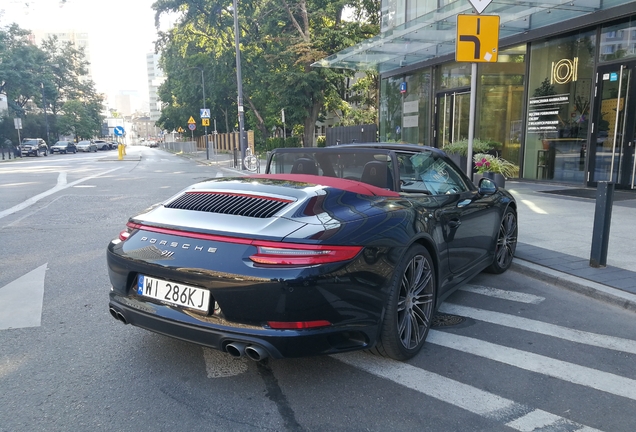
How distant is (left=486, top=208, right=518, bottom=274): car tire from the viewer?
5167 millimetres

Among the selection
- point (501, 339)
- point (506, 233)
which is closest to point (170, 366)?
point (501, 339)

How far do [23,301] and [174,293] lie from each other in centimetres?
248

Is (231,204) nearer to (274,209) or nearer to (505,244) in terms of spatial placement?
(274,209)

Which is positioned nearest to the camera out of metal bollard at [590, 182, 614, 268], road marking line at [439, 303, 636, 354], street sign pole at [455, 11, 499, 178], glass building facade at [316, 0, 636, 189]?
road marking line at [439, 303, 636, 354]

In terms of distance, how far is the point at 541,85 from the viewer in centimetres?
1296

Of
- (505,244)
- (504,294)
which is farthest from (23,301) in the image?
(505,244)

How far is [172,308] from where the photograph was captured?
273 centimetres

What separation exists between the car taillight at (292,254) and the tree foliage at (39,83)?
59.4m

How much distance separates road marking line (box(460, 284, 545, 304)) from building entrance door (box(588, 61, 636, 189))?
8.01m

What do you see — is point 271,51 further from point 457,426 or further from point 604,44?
point 457,426

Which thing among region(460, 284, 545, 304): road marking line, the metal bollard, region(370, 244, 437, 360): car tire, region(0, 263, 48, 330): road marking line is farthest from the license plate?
the metal bollard

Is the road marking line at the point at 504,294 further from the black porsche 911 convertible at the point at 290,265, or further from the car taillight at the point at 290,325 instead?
the car taillight at the point at 290,325

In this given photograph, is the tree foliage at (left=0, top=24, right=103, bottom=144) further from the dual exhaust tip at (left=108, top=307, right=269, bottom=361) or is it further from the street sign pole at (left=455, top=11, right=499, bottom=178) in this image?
the dual exhaust tip at (left=108, top=307, right=269, bottom=361)

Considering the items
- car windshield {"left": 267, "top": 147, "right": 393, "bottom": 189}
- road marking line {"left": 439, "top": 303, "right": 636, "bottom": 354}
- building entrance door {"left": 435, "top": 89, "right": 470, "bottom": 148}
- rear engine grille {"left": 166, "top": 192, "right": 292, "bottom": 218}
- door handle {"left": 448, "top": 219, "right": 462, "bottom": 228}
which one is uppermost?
building entrance door {"left": 435, "top": 89, "right": 470, "bottom": 148}
